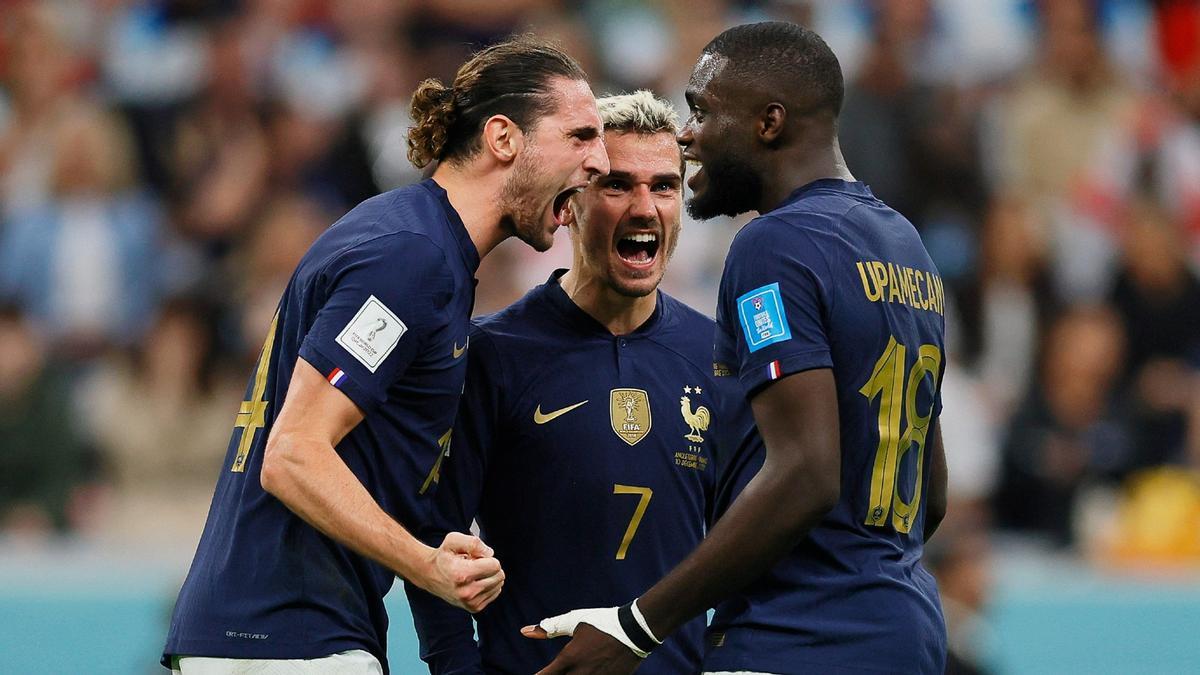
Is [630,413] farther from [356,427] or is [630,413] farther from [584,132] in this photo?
[356,427]

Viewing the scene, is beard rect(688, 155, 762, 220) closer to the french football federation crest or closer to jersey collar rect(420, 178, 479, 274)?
jersey collar rect(420, 178, 479, 274)

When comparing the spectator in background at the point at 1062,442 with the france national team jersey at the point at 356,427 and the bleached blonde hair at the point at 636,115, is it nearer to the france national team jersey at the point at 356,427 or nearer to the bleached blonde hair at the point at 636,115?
the bleached blonde hair at the point at 636,115

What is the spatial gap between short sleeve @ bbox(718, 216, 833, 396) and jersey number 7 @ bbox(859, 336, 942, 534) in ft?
0.58

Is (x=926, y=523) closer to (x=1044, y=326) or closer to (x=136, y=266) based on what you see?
(x=1044, y=326)

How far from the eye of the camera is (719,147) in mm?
4023

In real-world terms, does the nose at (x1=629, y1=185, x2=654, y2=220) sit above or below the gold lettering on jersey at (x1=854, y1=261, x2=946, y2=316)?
above

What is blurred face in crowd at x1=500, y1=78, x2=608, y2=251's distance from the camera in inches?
168

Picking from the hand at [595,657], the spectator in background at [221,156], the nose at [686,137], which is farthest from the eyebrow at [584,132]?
the spectator in background at [221,156]

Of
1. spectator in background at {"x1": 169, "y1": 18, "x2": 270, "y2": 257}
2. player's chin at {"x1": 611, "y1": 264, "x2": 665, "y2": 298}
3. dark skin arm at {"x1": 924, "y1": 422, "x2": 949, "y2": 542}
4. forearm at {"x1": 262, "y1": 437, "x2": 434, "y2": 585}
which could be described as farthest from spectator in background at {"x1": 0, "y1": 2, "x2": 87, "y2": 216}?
dark skin arm at {"x1": 924, "y1": 422, "x2": 949, "y2": 542}

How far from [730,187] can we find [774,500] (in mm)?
829

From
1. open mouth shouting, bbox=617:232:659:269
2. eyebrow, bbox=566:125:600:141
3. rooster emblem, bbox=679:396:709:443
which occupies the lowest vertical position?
rooster emblem, bbox=679:396:709:443

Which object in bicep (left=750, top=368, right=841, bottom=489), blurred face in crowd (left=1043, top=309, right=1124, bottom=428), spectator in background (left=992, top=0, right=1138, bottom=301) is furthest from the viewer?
spectator in background (left=992, top=0, right=1138, bottom=301)

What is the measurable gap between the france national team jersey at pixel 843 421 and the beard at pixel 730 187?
0.16 m

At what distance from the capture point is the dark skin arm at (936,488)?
14.3 ft
